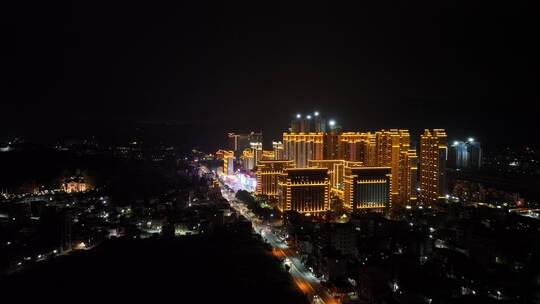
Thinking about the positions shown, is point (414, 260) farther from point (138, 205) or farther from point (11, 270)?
point (138, 205)

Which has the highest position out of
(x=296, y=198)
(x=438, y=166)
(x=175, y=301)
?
(x=438, y=166)

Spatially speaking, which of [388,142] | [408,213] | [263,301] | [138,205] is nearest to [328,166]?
[388,142]

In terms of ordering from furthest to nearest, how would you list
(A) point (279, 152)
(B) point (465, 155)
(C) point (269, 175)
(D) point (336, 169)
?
(B) point (465, 155) → (A) point (279, 152) → (C) point (269, 175) → (D) point (336, 169)

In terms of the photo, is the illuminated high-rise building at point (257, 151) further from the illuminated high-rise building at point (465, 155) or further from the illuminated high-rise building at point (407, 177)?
the illuminated high-rise building at point (465, 155)

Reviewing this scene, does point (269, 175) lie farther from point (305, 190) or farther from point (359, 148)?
point (359, 148)

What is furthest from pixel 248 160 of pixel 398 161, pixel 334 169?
pixel 398 161

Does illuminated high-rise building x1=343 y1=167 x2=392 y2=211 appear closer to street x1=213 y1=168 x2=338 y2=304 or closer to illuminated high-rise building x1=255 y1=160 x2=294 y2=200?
illuminated high-rise building x1=255 y1=160 x2=294 y2=200

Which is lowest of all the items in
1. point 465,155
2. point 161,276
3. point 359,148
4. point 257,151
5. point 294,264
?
point 161,276

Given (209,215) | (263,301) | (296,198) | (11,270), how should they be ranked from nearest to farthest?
1. (263,301)
2. (11,270)
3. (209,215)
4. (296,198)
